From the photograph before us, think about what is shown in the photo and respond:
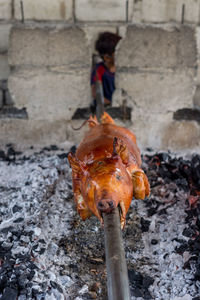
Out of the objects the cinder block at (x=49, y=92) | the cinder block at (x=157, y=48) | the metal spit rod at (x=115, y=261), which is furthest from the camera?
the cinder block at (x=49, y=92)

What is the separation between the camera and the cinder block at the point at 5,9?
4.20 m

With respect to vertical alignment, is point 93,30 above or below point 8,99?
above

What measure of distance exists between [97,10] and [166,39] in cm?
98

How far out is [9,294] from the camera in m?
2.11

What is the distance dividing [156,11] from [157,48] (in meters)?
0.47

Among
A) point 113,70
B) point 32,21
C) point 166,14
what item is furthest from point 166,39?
point 32,21

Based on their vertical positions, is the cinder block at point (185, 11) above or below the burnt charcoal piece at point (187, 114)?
above

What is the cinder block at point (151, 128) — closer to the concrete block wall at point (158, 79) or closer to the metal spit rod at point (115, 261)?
the concrete block wall at point (158, 79)

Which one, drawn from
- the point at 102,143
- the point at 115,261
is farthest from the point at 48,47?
the point at 115,261

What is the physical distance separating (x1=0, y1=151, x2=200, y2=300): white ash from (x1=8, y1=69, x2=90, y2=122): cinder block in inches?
46.4

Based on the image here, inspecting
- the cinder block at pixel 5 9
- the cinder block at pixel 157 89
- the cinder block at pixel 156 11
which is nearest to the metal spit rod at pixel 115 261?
the cinder block at pixel 157 89

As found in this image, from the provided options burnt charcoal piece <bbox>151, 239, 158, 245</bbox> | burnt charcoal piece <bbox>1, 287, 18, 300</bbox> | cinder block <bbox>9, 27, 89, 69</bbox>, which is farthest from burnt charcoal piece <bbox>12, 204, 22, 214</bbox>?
cinder block <bbox>9, 27, 89, 69</bbox>

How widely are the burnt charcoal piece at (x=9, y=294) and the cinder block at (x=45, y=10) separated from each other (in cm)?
338

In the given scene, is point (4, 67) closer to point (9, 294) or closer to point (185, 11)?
point (185, 11)
